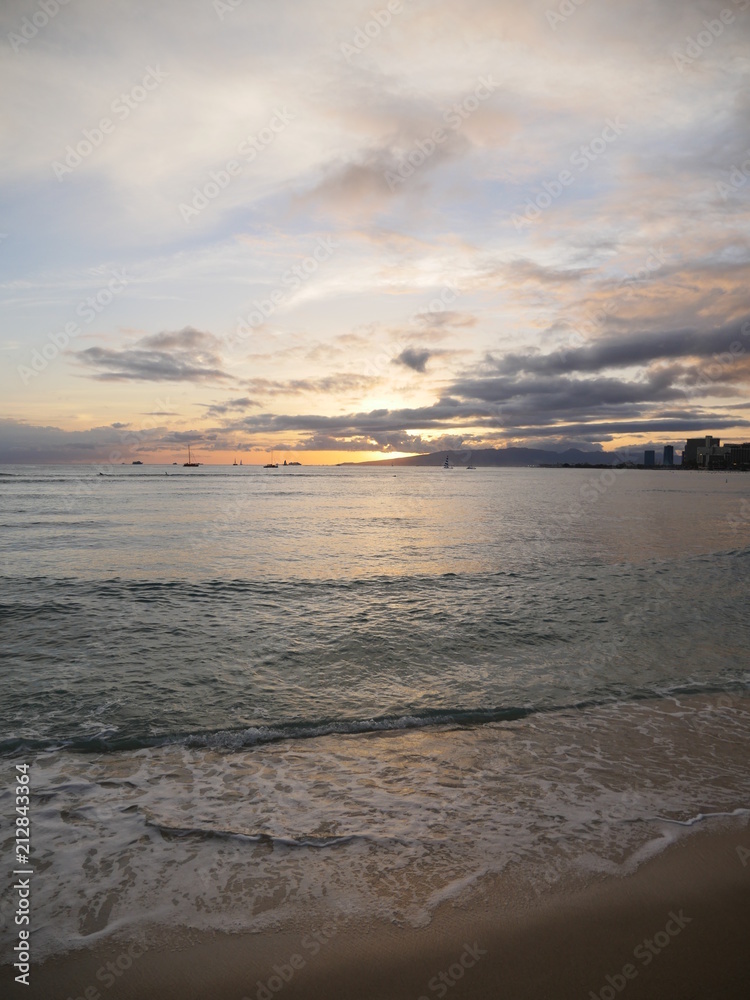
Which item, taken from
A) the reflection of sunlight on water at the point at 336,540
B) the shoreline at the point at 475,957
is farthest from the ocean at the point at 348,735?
the reflection of sunlight on water at the point at 336,540

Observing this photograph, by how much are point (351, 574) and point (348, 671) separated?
1156 cm

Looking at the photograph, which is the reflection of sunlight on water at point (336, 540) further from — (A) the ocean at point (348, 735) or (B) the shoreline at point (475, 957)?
(B) the shoreline at point (475, 957)

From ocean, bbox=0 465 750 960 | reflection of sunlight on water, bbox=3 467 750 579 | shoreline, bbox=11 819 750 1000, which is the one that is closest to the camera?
shoreline, bbox=11 819 750 1000

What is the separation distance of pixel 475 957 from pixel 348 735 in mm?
5035

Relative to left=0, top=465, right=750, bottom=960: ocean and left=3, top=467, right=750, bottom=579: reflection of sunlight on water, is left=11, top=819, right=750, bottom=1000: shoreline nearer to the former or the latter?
left=0, top=465, right=750, bottom=960: ocean

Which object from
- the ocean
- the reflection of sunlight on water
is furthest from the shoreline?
the reflection of sunlight on water

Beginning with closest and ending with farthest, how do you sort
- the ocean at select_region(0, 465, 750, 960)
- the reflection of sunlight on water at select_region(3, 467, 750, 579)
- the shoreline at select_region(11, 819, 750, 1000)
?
1. the shoreline at select_region(11, 819, 750, 1000)
2. the ocean at select_region(0, 465, 750, 960)
3. the reflection of sunlight on water at select_region(3, 467, 750, 579)

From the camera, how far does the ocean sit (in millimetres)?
5641

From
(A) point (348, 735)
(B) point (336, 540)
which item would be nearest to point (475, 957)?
(A) point (348, 735)

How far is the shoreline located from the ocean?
252 millimetres

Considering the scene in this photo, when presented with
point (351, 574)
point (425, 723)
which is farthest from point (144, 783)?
point (351, 574)

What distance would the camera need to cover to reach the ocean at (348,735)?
564 centimetres

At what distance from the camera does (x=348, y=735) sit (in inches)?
368

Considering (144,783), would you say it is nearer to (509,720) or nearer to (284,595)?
(509,720)
